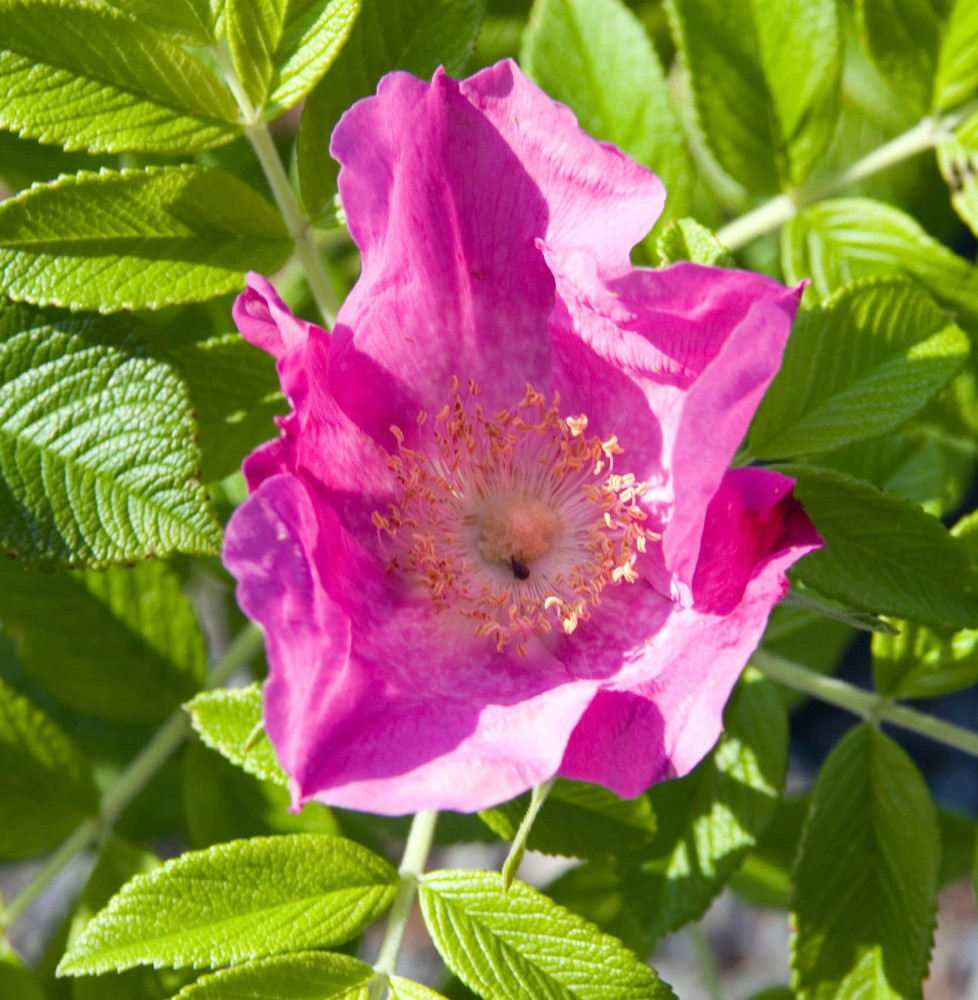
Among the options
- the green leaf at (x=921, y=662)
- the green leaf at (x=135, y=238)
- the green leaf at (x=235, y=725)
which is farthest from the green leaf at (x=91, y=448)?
the green leaf at (x=921, y=662)

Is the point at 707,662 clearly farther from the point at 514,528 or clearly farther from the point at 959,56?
the point at 959,56

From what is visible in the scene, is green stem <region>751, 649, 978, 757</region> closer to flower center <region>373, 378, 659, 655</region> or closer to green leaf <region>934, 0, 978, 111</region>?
flower center <region>373, 378, 659, 655</region>

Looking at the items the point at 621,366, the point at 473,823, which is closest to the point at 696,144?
the point at 621,366

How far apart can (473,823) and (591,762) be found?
3.13 ft

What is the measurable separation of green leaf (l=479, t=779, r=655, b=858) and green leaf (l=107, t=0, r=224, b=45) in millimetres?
894

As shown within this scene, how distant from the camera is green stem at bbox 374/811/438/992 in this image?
1.33 m

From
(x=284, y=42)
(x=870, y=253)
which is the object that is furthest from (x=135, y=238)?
(x=870, y=253)

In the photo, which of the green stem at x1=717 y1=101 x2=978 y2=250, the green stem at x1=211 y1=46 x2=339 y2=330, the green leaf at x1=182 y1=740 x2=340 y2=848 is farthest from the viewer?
the green leaf at x1=182 y1=740 x2=340 y2=848

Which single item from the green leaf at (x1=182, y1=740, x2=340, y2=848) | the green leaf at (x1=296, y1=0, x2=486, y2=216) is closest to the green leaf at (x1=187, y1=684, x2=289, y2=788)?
the green leaf at (x1=182, y1=740, x2=340, y2=848)

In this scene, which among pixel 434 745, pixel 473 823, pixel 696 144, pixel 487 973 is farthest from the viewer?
pixel 696 144

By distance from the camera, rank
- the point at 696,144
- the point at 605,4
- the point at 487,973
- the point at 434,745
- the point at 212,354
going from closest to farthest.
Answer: the point at 434,745
the point at 487,973
the point at 212,354
the point at 605,4
the point at 696,144

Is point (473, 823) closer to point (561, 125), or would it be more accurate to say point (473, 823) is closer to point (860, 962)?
point (860, 962)

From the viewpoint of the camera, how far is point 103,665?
171 centimetres

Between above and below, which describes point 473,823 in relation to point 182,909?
below
